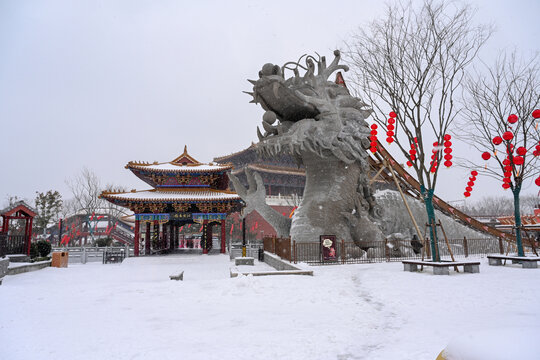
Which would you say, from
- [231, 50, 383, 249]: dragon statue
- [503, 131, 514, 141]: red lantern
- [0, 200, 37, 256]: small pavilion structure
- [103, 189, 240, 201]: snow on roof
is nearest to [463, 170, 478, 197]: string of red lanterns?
[503, 131, 514, 141]: red lantern

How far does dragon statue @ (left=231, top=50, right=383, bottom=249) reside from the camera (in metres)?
9.16

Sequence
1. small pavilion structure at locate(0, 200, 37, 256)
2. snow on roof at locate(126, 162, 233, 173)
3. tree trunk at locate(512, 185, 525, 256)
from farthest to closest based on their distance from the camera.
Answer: snow on roof at locate(126, 162, 233, 173), small pavilion structure at locate(0, 200, 37, 256), tree trunk at locate(512, 185, 525, 256)

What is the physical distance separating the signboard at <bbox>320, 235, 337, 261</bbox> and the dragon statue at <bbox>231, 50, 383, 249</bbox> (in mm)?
488

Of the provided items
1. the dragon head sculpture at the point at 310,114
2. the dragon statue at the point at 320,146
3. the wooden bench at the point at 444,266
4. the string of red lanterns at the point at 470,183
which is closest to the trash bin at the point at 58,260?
the dragon statue at the point at 320,146

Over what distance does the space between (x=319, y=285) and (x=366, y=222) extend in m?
4.56

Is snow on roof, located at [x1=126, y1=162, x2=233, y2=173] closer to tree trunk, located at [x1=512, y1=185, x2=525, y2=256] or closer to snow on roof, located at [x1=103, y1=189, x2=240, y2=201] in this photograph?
snow on roof, located at [x1=103, y1=189, x2=240, y2=201]

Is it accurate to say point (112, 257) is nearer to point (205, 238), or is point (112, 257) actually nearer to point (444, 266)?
point (205, 238)

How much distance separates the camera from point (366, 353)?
2980mm

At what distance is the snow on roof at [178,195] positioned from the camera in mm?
15594

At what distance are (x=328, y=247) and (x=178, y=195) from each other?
9.93 m

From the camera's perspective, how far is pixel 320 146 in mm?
9383

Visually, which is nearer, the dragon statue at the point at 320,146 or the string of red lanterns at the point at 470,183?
the dragon statue at the point at 320,146

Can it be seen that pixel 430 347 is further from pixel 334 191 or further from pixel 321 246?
pixel 334 191

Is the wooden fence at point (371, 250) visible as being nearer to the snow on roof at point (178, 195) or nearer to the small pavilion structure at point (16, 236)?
the snow on roof at point (178, 195)
